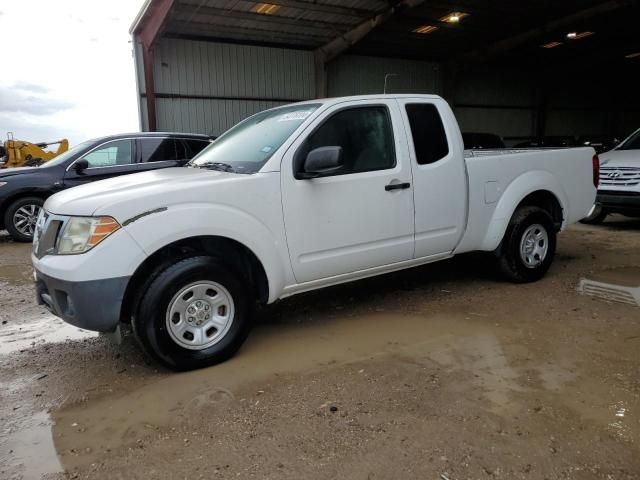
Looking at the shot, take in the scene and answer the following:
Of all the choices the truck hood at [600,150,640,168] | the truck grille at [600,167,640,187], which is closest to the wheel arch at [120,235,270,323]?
the truck grille at [600,167,640,187]

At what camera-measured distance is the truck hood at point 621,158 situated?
7.68 metres

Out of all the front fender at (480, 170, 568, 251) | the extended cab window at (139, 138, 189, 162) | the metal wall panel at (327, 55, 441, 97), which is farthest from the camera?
the metal wall panel at (327, 55, 441, 97)

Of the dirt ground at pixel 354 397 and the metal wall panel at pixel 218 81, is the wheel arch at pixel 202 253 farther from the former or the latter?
the metal wall panel at pixel 218 81

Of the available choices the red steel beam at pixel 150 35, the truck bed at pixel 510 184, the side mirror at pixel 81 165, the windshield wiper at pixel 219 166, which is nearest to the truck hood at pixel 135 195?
the windshield wiper at pixel 219 166

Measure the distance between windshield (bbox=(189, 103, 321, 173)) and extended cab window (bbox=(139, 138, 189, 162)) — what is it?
4407 millimetres

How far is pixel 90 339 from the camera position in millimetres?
3969

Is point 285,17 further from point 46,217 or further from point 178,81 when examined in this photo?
point 46,217

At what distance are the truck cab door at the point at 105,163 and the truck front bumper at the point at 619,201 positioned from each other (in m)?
7.60

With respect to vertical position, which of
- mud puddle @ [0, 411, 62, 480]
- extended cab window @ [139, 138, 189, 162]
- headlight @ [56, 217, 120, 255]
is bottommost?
mud puddle @ [0, 411, 62, 480]

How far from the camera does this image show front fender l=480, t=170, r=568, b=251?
465 cm

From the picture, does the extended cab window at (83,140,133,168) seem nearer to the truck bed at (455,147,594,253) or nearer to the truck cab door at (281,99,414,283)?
the truck cab door at (281,99,414,283)

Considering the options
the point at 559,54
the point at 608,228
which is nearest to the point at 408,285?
the point at 608,228

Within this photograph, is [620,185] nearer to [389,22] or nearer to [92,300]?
[92,300]

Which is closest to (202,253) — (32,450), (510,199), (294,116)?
(294,116)
